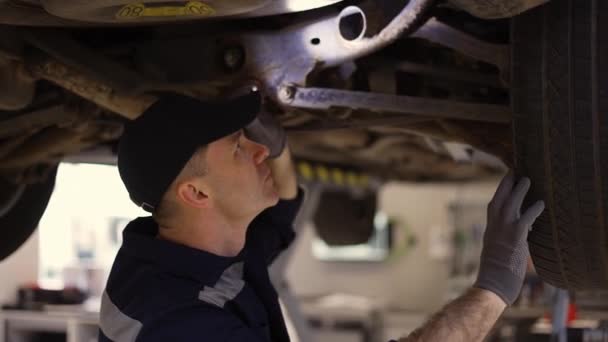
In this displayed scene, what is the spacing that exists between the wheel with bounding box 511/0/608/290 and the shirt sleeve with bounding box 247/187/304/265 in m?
0.71

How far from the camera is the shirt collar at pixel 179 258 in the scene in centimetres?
179

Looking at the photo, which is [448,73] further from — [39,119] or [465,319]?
[39,119]

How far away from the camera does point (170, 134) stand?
184 centimetres

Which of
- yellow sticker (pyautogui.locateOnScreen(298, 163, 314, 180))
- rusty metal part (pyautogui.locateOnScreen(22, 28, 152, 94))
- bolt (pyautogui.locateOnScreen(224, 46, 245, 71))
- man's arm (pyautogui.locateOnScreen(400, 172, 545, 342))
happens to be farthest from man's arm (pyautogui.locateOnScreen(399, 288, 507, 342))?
yellow sticker (pyautogui.locateOnScreen(298, 163, 314, 180))

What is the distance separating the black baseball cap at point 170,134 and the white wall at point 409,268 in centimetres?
708

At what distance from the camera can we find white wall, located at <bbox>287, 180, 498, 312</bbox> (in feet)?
29.3

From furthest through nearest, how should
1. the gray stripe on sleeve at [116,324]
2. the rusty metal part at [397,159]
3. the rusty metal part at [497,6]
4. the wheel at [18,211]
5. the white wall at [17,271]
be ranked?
the white wall at [17,271] < the rusty metal part at [397,159] < the wheel at [18,211] < the gray stripe on sleeve at [116,324] < the rusty metal part at [497,6]

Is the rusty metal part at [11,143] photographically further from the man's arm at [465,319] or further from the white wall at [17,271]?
the white wall at [17,271]

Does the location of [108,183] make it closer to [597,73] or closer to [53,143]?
[53,143]

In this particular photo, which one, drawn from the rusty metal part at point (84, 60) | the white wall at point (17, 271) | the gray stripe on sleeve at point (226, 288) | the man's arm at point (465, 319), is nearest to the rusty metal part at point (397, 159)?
the rusty metal part at point (84, 60)

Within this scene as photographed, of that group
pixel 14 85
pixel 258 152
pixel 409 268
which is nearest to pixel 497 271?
pixel 258 152

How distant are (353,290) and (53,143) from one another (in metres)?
6.85

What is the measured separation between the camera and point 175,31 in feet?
7.22

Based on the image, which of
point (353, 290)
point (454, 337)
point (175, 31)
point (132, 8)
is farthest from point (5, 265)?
point (353, 290)
